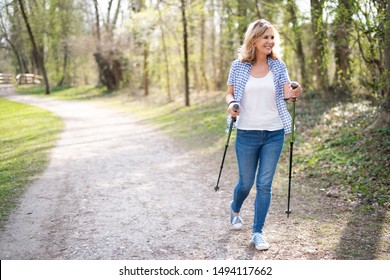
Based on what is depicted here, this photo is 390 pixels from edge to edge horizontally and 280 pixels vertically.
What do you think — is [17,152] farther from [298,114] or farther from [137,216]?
[298,114]

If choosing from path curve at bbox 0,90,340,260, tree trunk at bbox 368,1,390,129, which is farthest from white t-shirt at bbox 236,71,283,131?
tree trunk at bbox 368,1,390,129

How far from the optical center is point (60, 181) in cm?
685

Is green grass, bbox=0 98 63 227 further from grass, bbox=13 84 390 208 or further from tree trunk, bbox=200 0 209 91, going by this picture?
tree trunk, bbox=200 0 209 91

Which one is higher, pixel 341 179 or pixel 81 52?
pixel 81 52

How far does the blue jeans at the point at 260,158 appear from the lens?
4.03 metres

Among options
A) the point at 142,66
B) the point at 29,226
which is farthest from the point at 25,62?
the point at 142,66

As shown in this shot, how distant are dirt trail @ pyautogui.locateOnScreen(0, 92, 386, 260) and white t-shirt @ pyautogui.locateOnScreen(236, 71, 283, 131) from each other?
1306 millimetres

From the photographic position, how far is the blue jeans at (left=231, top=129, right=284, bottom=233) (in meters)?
4.03

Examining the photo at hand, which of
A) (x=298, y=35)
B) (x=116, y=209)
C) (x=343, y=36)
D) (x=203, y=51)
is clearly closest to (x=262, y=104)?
(x=116, y=209)

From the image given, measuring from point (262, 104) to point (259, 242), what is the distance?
4.64 feet

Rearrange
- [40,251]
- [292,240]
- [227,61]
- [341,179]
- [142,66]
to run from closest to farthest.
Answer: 1. [40,251]
2. [292,240]
3. [341,179]
4. [227,61]
5. [142,66]

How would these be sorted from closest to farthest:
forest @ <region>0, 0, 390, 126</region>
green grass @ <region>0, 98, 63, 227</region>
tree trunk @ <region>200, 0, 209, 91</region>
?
green grass @ <region>0, 98, 63, 227</region>, forest @ <region>0, 0, 390, 126</region>, tree trunk @ <region>200, 0, 209, 91</region>

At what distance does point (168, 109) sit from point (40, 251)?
1535 centimetres
